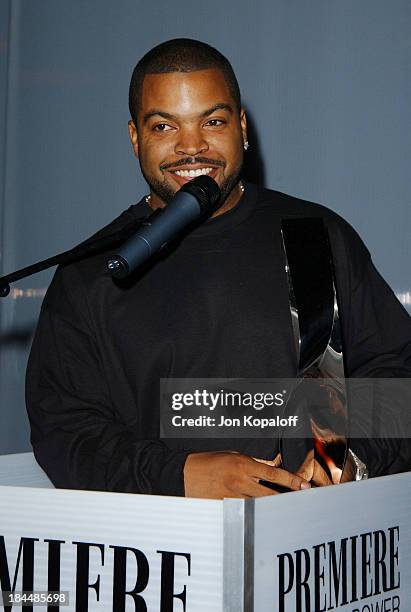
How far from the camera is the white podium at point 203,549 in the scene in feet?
2.65

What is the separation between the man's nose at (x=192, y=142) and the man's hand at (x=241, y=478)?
43 centimetres

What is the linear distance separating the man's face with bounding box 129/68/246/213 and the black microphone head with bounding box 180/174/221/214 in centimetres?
22

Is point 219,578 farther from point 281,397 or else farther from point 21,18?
point 21,18

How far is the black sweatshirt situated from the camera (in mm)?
1318

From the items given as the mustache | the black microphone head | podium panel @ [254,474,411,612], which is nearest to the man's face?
the mustache

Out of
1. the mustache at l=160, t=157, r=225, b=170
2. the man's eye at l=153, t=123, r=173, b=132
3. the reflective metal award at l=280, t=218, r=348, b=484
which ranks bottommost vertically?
the reflective metal award at l=280, t=218, r=348, b=484

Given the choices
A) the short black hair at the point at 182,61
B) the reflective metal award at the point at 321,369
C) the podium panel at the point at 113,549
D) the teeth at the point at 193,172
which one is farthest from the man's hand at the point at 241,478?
the short black hair at the point at 182,61

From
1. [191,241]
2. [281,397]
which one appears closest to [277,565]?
[281,397]

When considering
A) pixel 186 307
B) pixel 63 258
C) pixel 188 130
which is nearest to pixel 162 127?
pixel 188 130

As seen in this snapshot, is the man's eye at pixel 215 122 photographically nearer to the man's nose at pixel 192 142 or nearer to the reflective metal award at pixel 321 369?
the man's nose at pixel 192 142

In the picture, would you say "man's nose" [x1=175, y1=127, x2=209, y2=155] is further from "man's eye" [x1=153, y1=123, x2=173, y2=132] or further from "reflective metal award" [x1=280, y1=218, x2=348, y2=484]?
"reflective metal award" [x1=280, y1=218, x2=348, y2=484]

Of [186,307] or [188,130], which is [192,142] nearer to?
[188,130]

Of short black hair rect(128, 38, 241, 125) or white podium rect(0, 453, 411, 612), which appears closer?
white podium rect(0, 453, 411, 612)

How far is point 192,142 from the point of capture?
132 cm
